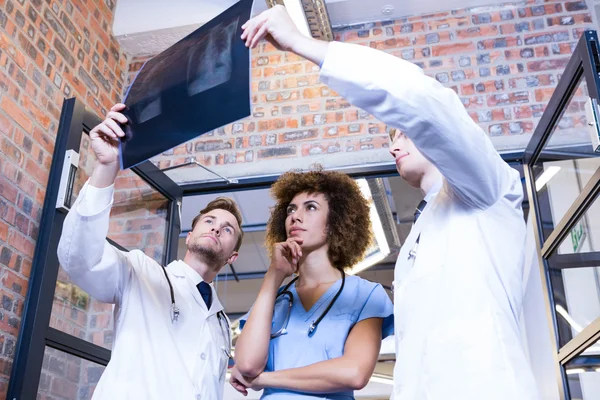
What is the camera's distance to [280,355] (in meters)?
1.51

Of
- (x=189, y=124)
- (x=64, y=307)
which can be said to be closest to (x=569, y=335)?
(x=189, y=124)

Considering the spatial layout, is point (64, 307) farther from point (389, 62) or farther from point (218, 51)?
point (389, 62)

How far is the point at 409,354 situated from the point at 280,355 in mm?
484

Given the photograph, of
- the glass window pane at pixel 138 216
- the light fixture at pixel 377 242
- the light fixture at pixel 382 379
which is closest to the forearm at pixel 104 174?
the glass window pane at pixel 138 216

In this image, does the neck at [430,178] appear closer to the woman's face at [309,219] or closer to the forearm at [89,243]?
the woman's face at [309,219]

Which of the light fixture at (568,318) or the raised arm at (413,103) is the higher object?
the light fixture at (568,318)

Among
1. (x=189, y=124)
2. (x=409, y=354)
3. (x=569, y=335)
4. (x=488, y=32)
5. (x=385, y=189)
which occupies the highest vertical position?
(x=488, y=32)

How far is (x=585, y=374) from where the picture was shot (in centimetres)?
231

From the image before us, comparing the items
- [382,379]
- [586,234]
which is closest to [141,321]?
[586,234]

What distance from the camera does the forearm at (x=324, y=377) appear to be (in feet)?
4.56

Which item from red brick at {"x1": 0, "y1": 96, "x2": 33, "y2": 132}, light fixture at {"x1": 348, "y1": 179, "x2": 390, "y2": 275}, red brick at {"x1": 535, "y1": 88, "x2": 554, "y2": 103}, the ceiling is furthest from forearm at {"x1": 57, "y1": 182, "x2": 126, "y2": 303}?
light fixture at {"x1": 348, "y1": 179, "x2": 390, "y2": 275}

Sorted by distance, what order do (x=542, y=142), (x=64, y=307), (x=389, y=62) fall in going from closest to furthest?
(x=389, y=62)
(x=64, y=307)
(x=542, y=142)

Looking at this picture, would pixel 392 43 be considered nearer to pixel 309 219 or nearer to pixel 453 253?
pixel 309 219

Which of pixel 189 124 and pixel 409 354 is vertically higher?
pixel 189 124
